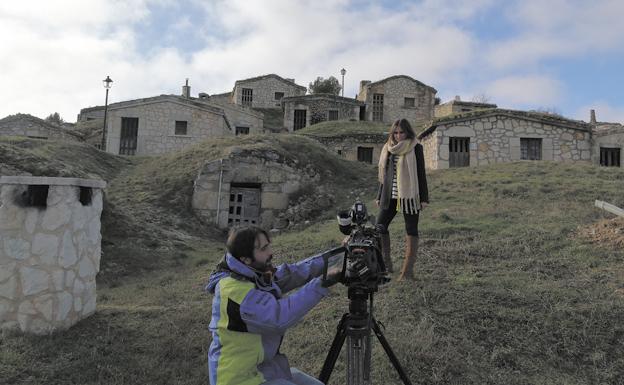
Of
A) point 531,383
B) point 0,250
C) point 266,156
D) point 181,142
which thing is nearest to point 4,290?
point 0,250

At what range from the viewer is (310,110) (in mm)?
32500

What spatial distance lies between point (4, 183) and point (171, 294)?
240 cm

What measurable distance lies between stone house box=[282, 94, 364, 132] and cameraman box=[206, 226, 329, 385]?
30.0m

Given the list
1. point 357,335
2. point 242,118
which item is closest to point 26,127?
point 242,118

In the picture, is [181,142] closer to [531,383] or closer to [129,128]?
[129,128]

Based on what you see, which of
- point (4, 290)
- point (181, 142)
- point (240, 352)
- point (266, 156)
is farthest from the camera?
point (181, 142)

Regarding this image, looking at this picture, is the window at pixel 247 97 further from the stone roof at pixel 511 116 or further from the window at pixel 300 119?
the stone roof at pixel 511 116

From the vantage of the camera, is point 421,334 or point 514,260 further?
point 514,260

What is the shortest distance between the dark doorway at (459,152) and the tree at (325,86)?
23.2 m

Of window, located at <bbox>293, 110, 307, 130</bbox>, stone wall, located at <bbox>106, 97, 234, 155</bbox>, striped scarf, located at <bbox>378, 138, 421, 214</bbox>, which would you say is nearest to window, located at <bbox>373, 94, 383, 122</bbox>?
window, located at <bbox>293, 110, 307, 130</bbox>

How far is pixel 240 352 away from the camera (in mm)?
2164

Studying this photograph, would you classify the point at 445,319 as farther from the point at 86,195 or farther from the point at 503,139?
the point at 503,139

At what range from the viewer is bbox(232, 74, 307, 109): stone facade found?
3641cm

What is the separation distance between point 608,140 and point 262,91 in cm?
2404
